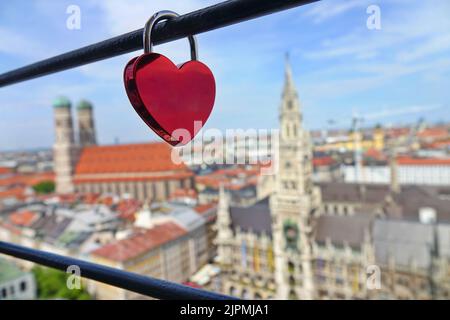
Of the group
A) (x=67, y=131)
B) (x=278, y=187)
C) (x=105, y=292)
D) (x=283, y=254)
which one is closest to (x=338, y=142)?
(x=278, y=187)

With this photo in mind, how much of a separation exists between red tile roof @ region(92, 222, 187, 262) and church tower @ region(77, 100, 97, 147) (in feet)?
88.0

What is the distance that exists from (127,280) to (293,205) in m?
18.4

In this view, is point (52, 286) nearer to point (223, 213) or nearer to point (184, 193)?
point (223, 213)

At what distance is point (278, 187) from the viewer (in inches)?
755

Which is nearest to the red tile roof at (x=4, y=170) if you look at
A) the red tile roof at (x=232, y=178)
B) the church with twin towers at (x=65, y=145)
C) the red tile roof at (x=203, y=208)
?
the church with twin towers at (x=65, y=145)

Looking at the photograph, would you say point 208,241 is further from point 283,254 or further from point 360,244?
point 360,244

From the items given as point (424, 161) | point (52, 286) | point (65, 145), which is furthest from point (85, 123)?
point (424, 161)

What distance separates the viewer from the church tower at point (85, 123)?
4128cm

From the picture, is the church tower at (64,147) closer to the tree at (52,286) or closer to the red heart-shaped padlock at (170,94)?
the tree at (52,286)

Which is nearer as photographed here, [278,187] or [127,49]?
[127,49]

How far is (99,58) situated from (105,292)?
1473cm

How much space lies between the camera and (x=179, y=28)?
0.56 meters

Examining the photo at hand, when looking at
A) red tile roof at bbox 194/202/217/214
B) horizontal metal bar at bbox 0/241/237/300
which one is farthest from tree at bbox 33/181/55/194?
horizontal metal bar at bbox 0/241/237/300
